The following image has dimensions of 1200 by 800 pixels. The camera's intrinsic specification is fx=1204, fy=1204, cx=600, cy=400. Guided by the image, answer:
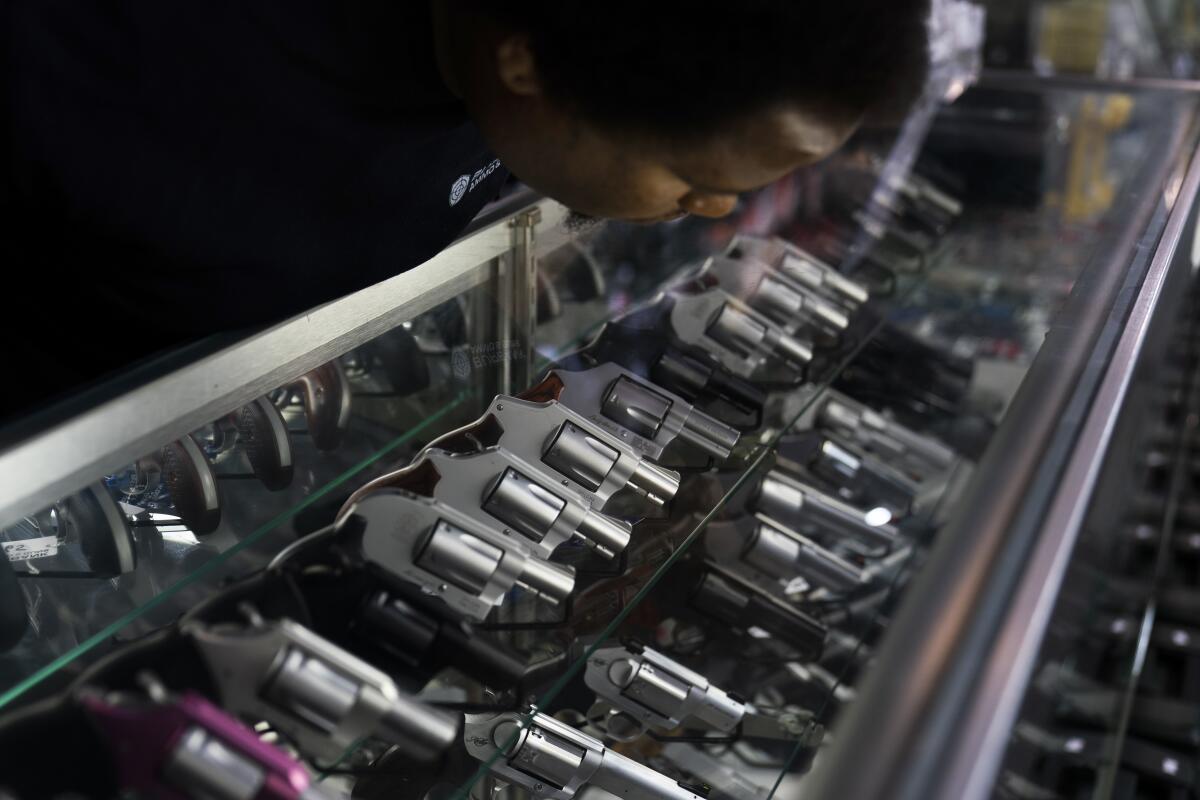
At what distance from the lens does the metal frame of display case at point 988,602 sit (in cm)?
43

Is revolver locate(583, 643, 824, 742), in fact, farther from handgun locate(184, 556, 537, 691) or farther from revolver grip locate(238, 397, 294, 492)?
revolver grip locate(238, 397, 294, 492)

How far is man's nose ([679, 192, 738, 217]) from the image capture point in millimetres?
783

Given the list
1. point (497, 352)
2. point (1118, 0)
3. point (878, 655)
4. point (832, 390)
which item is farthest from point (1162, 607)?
point (1118, 0)

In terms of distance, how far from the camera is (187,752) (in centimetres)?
57

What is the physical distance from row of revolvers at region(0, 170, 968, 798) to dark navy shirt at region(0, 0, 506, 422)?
20 cm

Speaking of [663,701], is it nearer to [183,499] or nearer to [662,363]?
[662,363]

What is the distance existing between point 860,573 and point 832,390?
0.23 m

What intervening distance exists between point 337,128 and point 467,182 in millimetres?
197

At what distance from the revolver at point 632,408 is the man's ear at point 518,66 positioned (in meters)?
0.28

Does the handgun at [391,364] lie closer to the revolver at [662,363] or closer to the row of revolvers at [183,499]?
the row of revolvers at [183,499]

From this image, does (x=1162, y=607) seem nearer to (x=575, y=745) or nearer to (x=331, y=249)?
(x=575, y=745)

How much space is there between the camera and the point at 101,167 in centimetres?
83

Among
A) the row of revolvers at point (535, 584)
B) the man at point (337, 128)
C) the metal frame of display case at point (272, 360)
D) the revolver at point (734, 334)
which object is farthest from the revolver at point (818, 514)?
the man at point (337, 128)

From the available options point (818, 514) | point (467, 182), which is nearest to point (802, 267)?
point (818, 514)
